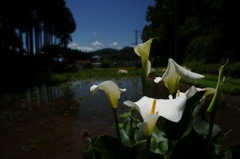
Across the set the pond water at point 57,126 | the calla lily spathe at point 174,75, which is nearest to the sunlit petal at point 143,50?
the calla lily spathe at point 174,75

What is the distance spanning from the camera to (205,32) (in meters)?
18.7

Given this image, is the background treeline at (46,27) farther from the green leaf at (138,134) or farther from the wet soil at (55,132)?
the green leaf at (138,134)

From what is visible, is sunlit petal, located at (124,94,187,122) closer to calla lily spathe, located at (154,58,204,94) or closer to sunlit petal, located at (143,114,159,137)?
sunlit petal, located at (143,114,159,137)

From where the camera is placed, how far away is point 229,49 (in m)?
14.5

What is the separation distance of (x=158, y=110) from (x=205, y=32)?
1965 centimetres

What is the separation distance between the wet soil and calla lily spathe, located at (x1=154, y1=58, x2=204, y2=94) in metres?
2.08

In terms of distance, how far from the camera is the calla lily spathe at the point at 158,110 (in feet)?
2.00

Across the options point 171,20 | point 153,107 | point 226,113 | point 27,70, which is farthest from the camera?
point 171,20

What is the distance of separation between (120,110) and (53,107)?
2.07m

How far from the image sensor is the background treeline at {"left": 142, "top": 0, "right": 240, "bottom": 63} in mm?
13723

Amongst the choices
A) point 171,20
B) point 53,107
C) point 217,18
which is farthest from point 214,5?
point 171,20

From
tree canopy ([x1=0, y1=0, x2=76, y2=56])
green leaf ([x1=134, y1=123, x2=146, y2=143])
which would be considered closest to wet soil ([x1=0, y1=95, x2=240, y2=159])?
green leaf ([x1=134, y1=123, x2=146, y2=143])

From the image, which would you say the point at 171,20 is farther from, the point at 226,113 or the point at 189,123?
the point at 189,123

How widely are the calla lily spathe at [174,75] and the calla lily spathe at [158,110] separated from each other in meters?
0.14
